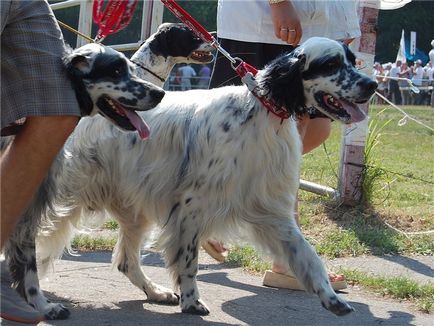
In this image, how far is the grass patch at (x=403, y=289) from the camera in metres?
4.89

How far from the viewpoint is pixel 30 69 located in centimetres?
363

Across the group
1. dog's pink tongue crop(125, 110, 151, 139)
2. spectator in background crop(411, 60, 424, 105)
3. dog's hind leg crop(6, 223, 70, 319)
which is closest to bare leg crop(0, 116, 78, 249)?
dog's pink tongue crop(125, 110, 151, 139)

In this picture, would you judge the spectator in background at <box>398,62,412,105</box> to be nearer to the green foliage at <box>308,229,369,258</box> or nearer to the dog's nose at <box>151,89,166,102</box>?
the green foliage at <box>308,229,369,258</box>

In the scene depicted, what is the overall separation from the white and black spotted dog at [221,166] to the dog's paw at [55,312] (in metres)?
0.46

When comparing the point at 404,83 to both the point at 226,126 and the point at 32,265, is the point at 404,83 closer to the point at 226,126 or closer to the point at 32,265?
the point at 226,126

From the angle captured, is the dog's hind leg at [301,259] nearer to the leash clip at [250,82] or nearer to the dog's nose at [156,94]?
the leash clip at [250,82]

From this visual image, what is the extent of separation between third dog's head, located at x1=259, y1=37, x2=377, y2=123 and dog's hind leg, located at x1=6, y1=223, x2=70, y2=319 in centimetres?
151

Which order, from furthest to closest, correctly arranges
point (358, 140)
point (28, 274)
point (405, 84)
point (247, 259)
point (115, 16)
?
point (405, 84) → point (115, 16) → point (358, 140) → point (247, 259) → point (28, 274)

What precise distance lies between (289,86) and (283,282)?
52.4 inches

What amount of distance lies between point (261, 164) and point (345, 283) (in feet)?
3.75

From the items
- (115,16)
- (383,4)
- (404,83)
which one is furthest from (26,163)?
(404,83)

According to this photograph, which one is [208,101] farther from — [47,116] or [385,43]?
[385,43]

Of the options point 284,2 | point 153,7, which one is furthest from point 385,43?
point 284,2

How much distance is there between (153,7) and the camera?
27.9ft
